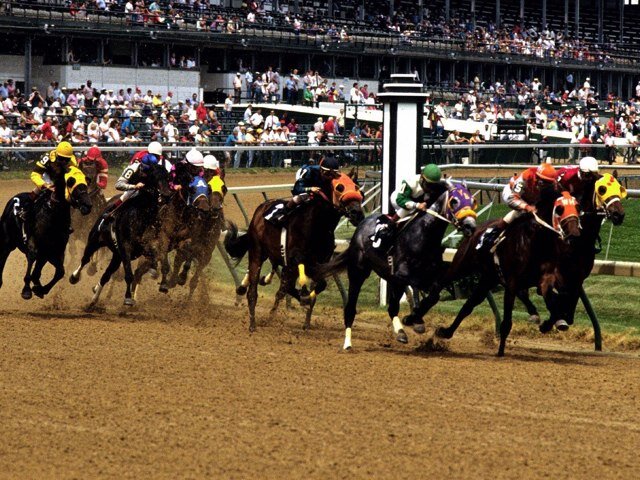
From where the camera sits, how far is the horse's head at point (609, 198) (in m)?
9.41

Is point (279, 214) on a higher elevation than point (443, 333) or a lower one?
higher

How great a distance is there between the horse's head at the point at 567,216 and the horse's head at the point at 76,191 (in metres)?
4.87

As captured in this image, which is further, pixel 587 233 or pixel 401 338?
pixel 401 338

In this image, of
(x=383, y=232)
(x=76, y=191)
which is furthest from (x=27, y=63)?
(x=383, y=232)

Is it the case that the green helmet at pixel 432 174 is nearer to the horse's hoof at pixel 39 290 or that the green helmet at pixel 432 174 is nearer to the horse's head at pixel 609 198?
the horse's head at pixel 609 198

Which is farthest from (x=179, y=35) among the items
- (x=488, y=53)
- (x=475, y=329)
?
(x=475, y=329)

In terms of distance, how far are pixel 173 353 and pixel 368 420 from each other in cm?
303

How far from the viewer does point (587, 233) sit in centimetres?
991

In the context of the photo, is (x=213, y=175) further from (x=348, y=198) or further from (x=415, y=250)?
(x=415, y=250)

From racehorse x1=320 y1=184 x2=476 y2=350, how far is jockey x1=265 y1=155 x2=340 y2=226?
0.52 metres

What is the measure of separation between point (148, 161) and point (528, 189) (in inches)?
172

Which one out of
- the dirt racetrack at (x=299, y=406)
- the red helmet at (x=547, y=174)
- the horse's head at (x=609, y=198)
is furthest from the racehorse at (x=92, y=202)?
the horse's head at (x=609, y=198)

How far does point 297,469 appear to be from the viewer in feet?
20.5

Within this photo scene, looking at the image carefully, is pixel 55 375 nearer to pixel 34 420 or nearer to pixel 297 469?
pixel 34 420
